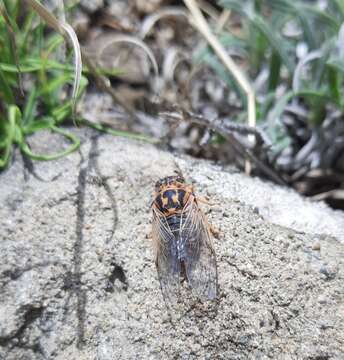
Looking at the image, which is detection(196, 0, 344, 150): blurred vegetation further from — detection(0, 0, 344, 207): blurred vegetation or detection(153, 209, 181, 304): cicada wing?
detection(153, 209, 181, 304): cicada wing

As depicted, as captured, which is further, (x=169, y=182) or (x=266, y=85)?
(x=266, y=85)

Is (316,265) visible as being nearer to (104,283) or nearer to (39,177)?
(104,283)

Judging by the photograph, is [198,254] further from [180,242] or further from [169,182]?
[169,182]

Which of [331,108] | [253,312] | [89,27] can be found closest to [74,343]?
[253,312]

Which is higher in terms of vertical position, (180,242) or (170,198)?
(170,198)

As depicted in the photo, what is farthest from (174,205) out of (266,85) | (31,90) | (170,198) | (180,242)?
(266,85)

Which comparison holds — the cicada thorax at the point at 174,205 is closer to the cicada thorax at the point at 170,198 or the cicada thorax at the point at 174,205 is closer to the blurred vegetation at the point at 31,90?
the cicada thorax at the point at 170,198

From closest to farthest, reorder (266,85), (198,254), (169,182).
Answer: (198,254) < (169,182) < (266,85)

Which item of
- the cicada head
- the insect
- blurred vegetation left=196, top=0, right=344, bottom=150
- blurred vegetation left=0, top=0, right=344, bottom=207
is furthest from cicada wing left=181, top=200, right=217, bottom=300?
blurred vegetation left=196, top=0, right=344, bottom=150
